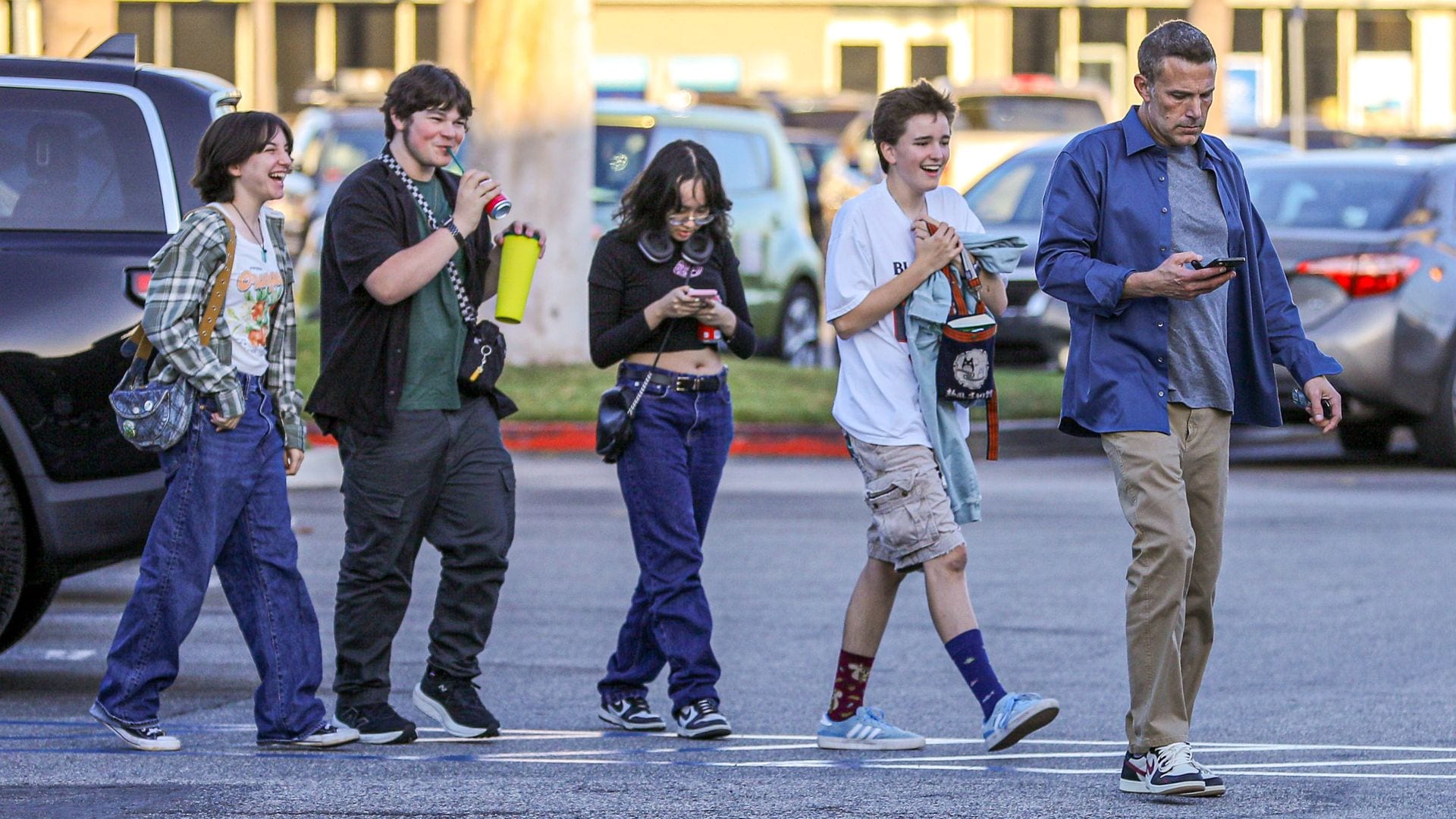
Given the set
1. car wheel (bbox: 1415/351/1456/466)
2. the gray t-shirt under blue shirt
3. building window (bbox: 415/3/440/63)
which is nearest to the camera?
the gray t-shirt under blue shirt

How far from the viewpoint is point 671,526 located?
21.7ft

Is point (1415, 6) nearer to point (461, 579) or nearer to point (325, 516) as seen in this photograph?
point (325, 516)

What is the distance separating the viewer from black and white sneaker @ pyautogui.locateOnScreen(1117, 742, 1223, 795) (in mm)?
5500

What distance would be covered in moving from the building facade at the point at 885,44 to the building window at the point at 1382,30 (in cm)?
3

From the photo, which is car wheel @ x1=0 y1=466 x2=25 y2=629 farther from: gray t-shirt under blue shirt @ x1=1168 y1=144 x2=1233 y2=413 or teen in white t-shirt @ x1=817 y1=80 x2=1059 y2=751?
gray t-shirt under blue shirt @ x1=1168 y1=144 x2=1233 y2=413

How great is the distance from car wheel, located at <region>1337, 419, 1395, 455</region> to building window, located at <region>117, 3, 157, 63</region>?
32.1 m

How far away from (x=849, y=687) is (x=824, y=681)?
1068mm

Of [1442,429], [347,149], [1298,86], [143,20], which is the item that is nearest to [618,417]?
[1442,429]

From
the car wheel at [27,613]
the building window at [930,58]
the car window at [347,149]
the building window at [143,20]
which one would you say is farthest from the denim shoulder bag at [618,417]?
the building window at [143,20]

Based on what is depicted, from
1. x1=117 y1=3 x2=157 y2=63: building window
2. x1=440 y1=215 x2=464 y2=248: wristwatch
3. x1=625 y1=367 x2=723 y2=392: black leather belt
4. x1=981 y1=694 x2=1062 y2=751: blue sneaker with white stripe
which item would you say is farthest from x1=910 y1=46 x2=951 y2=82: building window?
x1=981 y1=694 x2=1062 y2=751: blue sneaker with white stripe

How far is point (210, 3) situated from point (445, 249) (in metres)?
38.4

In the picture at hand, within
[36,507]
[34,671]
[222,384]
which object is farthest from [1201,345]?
[34,671]

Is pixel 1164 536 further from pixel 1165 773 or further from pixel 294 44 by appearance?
pixel 294 44

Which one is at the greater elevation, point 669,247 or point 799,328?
point 669,247
